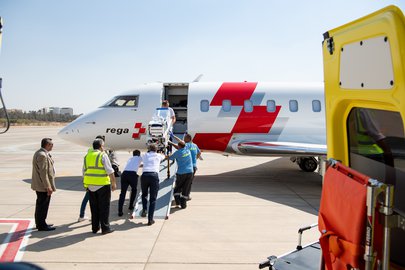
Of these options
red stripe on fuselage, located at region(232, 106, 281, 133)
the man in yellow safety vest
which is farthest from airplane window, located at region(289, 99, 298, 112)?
the man in yellow safety vest

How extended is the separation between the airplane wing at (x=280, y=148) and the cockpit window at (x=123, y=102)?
425 centimetres

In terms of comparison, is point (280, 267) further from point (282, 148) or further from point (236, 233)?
point (282, 148)

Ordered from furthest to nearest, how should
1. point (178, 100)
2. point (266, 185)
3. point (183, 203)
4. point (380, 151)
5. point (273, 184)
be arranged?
point (178, 100)
point (273, 184)
point (266, 185)
point (183, 203)
point (380, 151)

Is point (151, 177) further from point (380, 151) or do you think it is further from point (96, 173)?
point (380, 151)

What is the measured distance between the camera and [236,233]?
21.8 feet

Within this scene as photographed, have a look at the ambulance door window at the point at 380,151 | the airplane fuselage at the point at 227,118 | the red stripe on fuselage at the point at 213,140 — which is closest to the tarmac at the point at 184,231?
the red stripe on fuselage at the point at 213,140

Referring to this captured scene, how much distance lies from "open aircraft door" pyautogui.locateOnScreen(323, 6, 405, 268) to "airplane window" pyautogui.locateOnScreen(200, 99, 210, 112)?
903cm

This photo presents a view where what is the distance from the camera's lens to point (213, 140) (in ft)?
40.1

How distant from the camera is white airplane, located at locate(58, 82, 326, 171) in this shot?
12.1m

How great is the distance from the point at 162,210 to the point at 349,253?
19.5ft

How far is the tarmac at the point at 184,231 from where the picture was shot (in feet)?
17.6

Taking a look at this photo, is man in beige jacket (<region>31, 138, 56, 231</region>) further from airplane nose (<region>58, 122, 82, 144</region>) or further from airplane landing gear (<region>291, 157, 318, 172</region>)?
airplane landing gear (<region>291, 157, 318, 172</region>)

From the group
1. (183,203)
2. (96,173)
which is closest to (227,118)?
(183,203)

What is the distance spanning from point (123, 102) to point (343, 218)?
1109 cm
